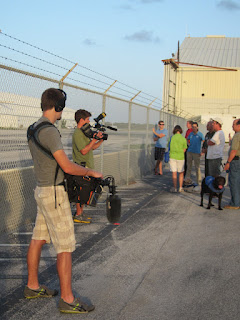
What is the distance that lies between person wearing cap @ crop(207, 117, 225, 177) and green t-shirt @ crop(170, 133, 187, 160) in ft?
3.86

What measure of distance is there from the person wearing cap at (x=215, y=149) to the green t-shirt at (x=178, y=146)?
3.86 feet

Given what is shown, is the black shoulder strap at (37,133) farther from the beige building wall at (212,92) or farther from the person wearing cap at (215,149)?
the beige building wall at (212,92)

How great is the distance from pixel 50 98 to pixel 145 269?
2.39 metres

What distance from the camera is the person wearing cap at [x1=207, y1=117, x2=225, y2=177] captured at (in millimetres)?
10158

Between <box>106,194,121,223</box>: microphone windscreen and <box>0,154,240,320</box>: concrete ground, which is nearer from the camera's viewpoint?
<box>0,154,240,320</box>: concrete ground

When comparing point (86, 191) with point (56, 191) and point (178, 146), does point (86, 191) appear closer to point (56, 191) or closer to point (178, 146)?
point (56, 191)

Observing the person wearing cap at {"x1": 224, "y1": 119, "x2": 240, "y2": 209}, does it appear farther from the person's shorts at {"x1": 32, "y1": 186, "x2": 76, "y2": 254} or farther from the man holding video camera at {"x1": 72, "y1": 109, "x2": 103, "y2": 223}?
the person's shorts at {"x1": 32, "y1": 186, "x2": 76, "y2": 254}

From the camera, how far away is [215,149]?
33.9ft

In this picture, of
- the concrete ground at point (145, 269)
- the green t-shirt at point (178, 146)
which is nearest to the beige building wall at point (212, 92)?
the green t-shirt at point (178, 146)

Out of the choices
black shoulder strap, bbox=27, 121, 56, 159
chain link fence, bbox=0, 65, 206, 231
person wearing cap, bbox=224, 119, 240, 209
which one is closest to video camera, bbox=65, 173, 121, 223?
black shoulder strap, bbox=27, 121, 56, 159

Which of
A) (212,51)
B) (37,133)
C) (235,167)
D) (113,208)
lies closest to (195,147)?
(235,167)

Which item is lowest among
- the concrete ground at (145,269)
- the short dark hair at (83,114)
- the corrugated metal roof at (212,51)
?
the concrete ground at (145,269)

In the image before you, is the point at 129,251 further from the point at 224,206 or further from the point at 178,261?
the point at 224,206

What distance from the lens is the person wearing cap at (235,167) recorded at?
364 inches
